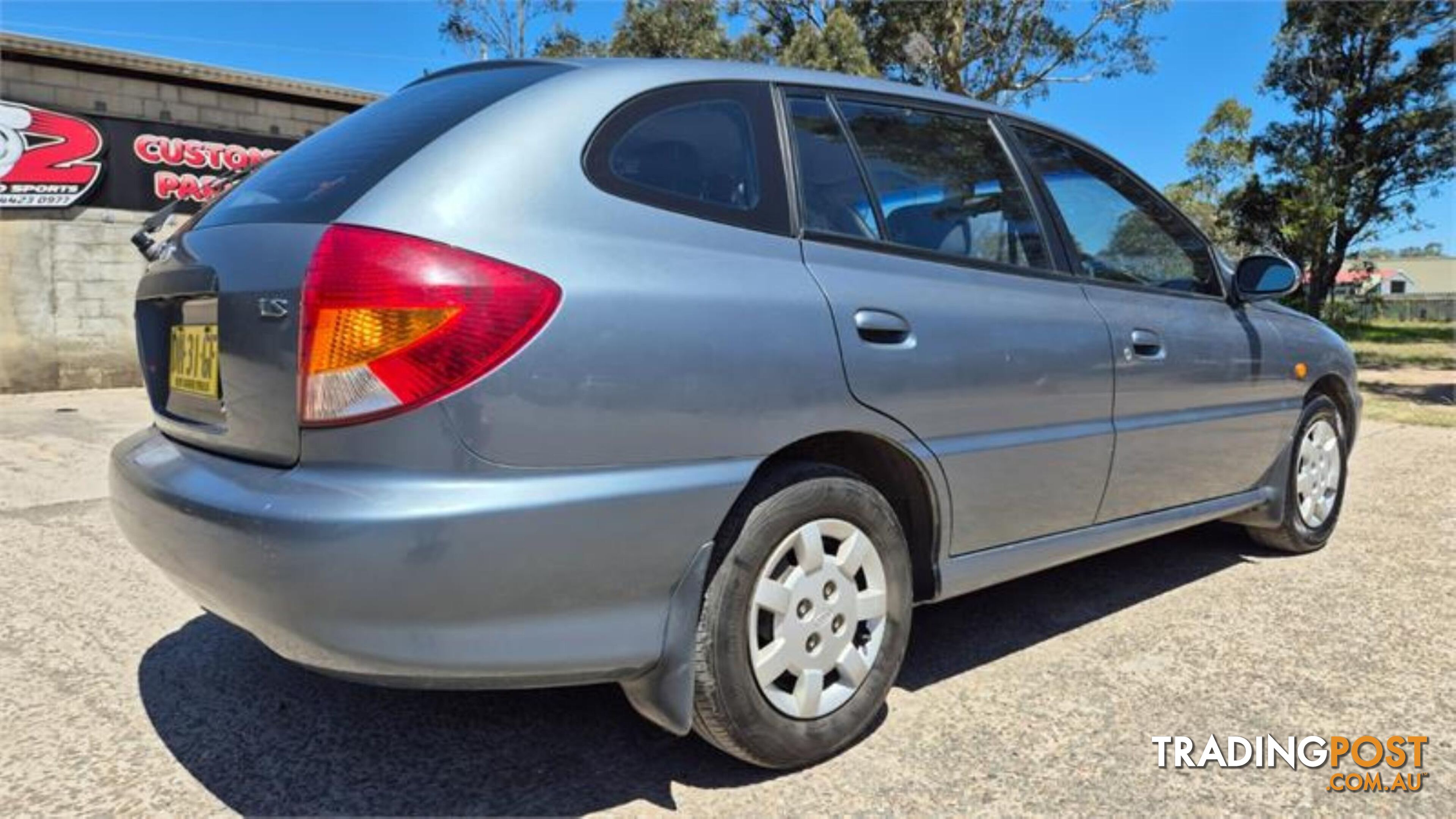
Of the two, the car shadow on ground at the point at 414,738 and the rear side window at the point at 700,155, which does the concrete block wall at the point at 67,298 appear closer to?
the car shadow on ground at the point at 414,738

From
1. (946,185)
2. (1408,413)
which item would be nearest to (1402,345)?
(1408,413)

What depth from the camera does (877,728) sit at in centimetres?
253

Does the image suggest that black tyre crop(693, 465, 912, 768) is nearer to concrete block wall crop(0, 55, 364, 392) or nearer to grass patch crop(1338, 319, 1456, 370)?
concrete block wall crop(0, 55, 364, 392)

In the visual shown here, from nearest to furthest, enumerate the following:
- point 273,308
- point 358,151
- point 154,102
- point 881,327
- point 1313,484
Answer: point 273,308
point 358,151
point 881,327
point 1313,484
point 154,102

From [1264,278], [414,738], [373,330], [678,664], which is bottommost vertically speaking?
[414,738]

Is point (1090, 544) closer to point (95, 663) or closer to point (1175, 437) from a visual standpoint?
point (1175, 437)

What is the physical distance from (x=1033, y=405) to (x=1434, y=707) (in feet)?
4.56

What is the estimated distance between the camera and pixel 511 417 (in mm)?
1770

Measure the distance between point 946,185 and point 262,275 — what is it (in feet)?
6.18

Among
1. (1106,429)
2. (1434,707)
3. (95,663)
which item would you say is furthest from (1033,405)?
(95,663)

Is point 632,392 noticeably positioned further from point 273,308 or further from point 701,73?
point 701,73

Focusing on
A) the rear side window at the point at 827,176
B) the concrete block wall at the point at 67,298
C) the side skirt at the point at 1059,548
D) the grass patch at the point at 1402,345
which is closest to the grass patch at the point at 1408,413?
the grass patch at the point at 1402,345

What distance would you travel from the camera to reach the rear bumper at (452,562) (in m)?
1.72

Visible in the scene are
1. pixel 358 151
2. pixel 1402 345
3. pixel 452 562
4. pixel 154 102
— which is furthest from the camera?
pixel 1402 345
